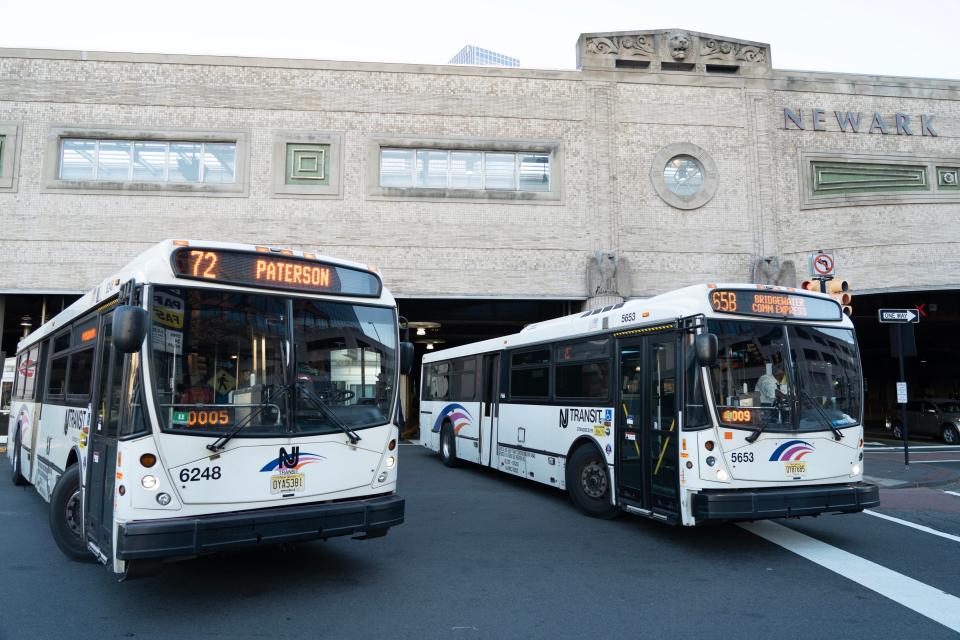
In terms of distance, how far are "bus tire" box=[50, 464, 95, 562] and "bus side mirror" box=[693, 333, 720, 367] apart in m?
6.32

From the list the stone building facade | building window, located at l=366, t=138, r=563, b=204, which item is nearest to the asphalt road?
the stone building facade

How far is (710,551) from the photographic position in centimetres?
742

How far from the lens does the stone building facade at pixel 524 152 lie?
1942cm

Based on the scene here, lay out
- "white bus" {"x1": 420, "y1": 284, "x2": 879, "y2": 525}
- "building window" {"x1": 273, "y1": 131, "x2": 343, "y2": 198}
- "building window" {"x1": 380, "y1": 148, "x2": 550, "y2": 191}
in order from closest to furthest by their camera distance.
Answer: "white bus" {"x1": 420, "y1": 284, "x2": 879, "y2": 525} < "building window" {"x1": 273, "y1": 131, "x2": 343, "y2": 198} < "building window" {"x1": 380, "y1": 148, "x2": 550, "y2": 191}

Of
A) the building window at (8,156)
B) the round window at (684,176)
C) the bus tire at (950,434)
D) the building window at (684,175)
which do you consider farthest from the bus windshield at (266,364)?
the bus tire at (950,434)

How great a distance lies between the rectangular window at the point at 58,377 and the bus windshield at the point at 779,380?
24.9 ft

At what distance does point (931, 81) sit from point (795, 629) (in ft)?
76.5

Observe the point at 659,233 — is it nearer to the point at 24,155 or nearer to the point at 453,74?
the point at 453,74

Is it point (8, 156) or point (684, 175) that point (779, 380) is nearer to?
point (684, 175)

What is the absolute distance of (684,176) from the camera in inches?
829

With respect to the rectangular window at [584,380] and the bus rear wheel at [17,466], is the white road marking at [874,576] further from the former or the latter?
the bus rear wheel at [17,466]

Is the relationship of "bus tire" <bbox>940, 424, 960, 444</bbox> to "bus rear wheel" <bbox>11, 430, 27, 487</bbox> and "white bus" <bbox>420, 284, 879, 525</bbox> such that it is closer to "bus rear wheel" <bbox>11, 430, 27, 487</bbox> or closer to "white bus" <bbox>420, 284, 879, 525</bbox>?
"white bus" <bbox>420, 284, 879, 525</bbox>

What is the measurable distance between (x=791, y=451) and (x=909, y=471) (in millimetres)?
8561

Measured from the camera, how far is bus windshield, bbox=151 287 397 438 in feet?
17.4
